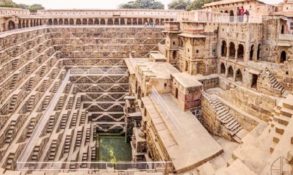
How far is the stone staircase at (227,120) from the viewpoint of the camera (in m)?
18.9

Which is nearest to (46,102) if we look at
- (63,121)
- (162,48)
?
(63,121)

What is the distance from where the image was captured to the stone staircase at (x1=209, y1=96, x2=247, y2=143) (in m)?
18.9

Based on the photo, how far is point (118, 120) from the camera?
1308 inches

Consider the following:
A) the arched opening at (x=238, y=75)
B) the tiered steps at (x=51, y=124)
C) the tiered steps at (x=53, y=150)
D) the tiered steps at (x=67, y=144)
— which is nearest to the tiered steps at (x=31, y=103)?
the tiered steps at (x=51, y=124)

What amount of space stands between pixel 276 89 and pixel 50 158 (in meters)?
14.2

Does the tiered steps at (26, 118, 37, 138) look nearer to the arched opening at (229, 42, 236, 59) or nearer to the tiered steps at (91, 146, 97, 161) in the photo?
the tiered steps at (91, 146, 97, 161)

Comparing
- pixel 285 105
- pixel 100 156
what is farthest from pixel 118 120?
pixel 285 105

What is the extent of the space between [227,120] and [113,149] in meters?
11.6

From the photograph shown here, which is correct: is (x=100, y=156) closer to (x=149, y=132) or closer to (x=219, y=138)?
(x=149, y=132)

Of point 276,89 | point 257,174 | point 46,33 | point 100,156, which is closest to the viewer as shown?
point 257,174

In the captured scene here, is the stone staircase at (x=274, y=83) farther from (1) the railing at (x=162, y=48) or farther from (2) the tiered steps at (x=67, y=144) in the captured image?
(1) the railing at (x=162, y=48)

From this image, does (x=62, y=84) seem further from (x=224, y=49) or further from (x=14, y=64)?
(x=224, y=49)

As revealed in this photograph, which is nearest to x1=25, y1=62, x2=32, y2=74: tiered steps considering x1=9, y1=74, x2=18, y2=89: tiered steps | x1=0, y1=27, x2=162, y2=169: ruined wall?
x1=0, y1=27, x2=162, y2=169: ruined wall

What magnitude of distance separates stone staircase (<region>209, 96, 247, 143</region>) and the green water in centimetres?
851
